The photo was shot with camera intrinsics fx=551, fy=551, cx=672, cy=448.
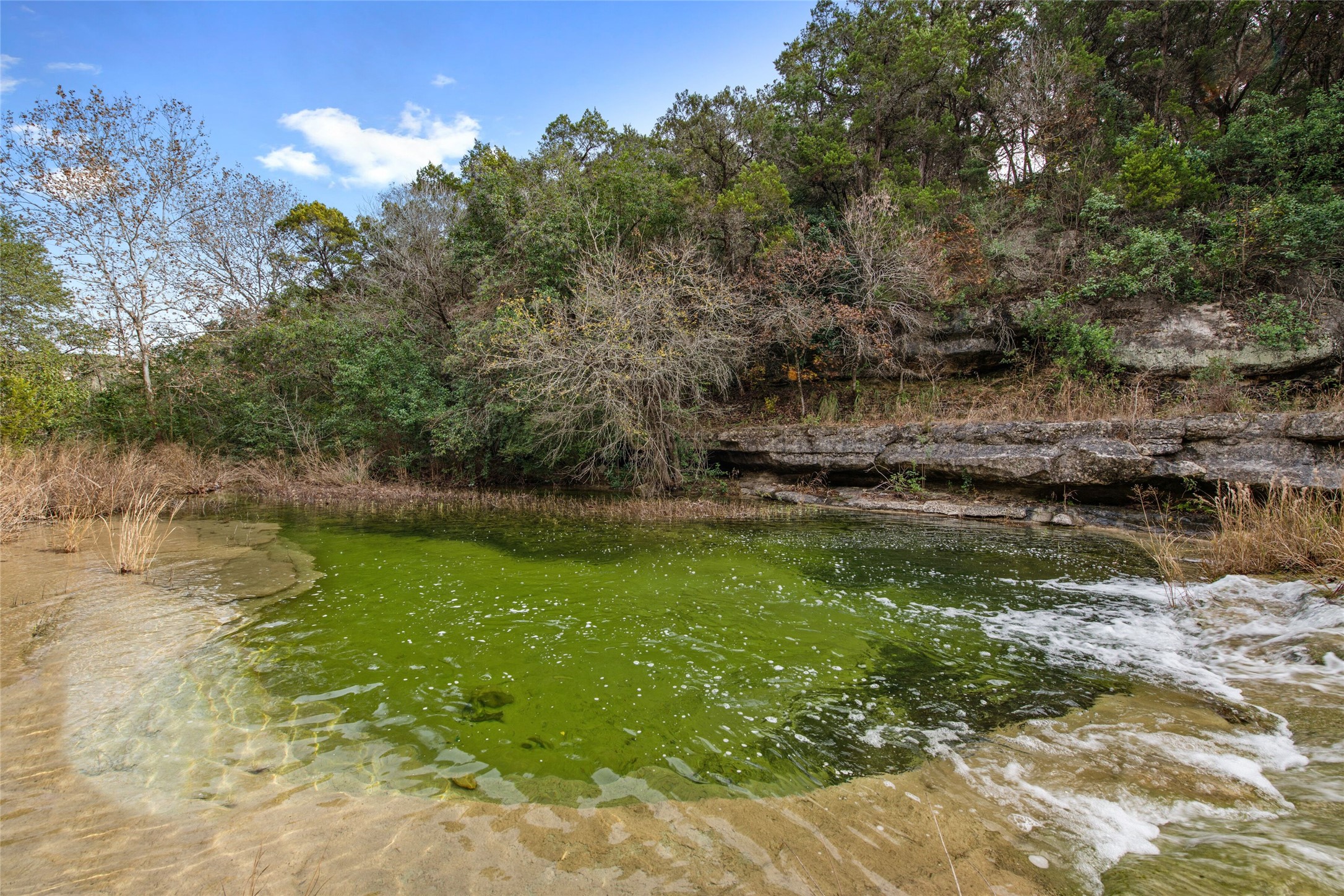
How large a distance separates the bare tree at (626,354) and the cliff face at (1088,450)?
11.7 feet

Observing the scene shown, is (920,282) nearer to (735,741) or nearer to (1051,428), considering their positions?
(1051,428)

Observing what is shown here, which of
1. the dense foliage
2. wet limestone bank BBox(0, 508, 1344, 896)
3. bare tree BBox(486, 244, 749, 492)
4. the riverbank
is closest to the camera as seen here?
the riverbank

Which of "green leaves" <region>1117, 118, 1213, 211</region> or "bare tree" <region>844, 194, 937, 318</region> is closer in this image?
"green leaves" <region>1117, 118, 1213, 211</region>

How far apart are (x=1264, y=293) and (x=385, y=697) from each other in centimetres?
1922

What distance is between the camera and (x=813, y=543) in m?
9.63

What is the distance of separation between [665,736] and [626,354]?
34.1ft

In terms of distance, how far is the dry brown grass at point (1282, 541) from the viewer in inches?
233

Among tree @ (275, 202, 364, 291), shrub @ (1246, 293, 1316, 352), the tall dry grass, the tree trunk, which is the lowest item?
the tall dry grass

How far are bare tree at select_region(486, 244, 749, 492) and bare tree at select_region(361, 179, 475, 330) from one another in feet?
16.4

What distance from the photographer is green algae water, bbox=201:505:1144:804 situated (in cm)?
343

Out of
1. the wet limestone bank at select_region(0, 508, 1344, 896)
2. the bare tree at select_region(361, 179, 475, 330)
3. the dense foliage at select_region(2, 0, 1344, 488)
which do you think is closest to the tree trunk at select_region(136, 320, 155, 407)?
the dense foliage at select_region(2, 0, 1344, 488)

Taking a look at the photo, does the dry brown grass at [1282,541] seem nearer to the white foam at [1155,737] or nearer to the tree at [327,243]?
the white foam at [1155,737]

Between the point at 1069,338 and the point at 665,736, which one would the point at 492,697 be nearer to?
the point at 665,736

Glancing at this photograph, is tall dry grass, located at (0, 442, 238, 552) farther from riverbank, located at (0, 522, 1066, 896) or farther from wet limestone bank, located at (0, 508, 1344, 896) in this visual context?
riverbank, located at (0, 522, 1066, 896)
